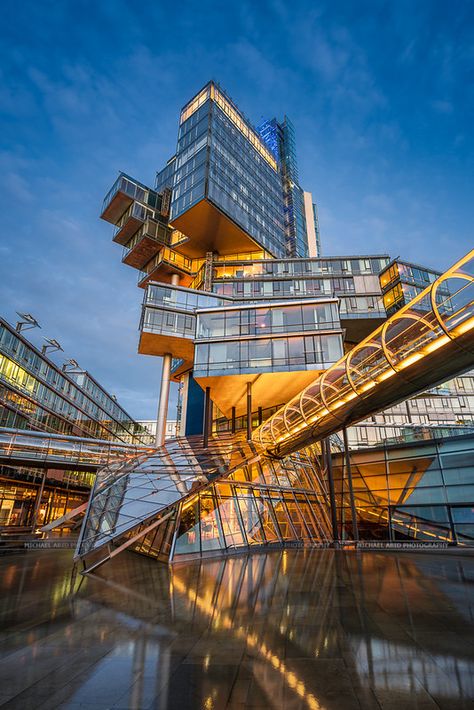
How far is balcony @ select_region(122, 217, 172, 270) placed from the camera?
198 feet

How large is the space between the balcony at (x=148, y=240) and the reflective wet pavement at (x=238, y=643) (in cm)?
5719

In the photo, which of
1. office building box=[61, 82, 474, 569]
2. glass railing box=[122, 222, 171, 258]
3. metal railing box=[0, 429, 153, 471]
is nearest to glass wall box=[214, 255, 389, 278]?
office building box=[61, 82, 474, 569]

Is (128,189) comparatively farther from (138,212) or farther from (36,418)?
(36,418)

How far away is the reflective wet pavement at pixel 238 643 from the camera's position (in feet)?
13.5

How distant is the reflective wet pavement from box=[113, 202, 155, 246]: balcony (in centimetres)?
6027

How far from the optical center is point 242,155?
67.0 metres

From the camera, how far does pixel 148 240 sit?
60.6 meters

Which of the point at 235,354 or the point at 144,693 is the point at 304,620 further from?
the point at 235,354

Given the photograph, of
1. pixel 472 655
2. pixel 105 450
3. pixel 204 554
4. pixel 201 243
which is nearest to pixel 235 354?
pixel 105 450

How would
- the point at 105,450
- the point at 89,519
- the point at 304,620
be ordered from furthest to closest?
1. the point at 105,450
2. the point at 89,519
3. the point at 304,620

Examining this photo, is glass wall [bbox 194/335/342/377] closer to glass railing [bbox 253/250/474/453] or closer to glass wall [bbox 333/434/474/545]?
glass wall [bbox 333/434/474/545]

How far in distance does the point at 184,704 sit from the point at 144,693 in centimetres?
58

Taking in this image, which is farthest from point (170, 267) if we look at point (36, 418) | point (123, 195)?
point (36, 418)

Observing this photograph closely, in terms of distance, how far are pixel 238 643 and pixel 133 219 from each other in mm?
65234
